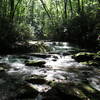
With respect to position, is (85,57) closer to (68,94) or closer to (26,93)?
(68,94)

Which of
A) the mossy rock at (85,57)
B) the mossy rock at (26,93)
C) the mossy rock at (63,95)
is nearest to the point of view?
the mossy rock at (63,95)

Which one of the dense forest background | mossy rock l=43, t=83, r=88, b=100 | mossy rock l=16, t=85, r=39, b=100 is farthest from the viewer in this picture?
the dense forest background

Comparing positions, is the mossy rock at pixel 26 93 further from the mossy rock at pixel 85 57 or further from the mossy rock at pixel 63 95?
the mossy rock at pixel 85 57

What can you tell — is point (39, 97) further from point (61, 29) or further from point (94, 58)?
point (61, 29)

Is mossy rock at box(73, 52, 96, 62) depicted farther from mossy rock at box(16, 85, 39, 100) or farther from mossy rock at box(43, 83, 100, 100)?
mossy rock at box(16, 85, 39, 100)

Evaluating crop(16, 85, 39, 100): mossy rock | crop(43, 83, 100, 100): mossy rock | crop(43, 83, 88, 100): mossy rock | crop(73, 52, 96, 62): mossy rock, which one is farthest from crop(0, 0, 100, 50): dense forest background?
crop(16, 85, 39, 100): mossy rock

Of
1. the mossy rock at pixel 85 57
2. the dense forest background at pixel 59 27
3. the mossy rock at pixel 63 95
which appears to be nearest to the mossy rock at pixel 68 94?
the mossy rock at pixel 63 95

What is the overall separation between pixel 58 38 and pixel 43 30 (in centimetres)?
1563

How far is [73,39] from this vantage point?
20969 millimetres

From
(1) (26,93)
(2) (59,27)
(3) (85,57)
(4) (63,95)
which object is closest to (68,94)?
(4) (63,95)

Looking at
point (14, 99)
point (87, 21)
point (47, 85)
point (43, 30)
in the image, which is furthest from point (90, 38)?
point (43, 30)

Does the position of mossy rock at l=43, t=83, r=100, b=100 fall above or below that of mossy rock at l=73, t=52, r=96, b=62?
below

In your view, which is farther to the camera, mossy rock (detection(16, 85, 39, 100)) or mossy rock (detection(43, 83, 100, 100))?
mossy rock (detection(16, 85, 39, 100))

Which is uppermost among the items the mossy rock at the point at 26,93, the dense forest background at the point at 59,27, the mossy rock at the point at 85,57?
the dense forest background at the point at 59,27
